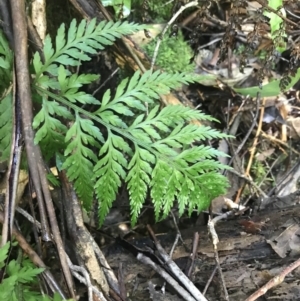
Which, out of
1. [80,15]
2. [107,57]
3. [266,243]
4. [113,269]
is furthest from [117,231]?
[80,15]

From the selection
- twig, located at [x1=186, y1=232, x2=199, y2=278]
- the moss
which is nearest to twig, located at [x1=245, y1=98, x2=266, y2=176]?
the moss

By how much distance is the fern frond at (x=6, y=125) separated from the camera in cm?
174

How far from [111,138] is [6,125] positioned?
41 centimetres

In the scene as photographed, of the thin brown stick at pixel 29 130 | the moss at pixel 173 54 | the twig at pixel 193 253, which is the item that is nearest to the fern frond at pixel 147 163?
the thin brown stick at pixel 29 130

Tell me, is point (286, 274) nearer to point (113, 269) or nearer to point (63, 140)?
point (113, 269)

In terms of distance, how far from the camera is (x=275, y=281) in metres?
1.71

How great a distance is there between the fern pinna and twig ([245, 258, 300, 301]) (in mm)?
377

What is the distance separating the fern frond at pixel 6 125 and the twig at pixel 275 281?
108 cm

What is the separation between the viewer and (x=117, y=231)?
2.31 metres

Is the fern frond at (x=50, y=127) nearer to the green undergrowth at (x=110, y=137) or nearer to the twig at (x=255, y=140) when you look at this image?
the green undergrowth at (x=110, y=137)

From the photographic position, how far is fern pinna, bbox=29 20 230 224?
69.4 inches

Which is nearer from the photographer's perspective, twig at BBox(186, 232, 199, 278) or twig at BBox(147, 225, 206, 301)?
twig at BBox(147, 225, 206, 301)

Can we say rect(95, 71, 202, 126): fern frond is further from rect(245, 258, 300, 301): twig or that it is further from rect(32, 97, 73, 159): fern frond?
rect(245, 258, 300, 301): twig

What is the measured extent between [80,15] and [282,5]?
972mm
